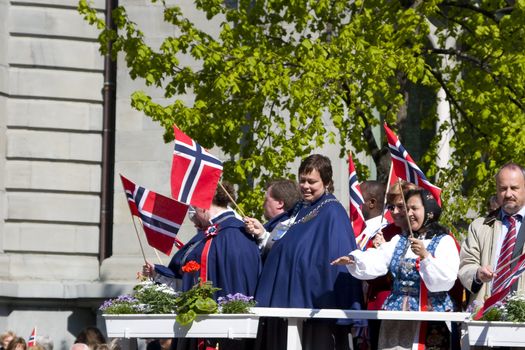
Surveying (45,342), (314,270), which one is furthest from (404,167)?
(45,342)

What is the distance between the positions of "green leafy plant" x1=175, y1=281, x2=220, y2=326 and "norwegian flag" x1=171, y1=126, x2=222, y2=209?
1.18 metres

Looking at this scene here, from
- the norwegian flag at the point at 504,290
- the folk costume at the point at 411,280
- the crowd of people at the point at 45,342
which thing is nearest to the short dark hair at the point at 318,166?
the folk costume at the point at 411,280

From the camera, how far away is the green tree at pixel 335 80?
16.4 meters

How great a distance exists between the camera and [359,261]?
10672 mm

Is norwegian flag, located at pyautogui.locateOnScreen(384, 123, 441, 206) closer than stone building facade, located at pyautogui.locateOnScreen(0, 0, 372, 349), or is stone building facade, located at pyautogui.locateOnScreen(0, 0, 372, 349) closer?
norwegian flag, located at pyautogui.locateOnScreen(384, 123, 441, 206)

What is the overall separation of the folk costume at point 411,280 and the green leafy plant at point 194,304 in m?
0.98

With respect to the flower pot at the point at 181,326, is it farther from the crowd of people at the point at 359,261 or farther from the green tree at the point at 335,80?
the green tree at the point at 335,80

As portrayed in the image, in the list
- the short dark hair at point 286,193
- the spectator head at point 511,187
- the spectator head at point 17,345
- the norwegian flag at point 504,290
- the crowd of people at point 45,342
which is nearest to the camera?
the norwegian flag at point 504,290

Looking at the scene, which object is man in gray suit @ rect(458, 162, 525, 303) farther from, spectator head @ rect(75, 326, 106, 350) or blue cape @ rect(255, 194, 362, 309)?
spectator head @ rect(75, 326, 106, 350)

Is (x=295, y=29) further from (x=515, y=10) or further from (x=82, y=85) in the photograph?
(x=82, y=85)

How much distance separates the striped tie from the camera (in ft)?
35.0

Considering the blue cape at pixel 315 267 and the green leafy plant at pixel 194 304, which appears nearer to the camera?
the green leafy plant at pixel 194 304

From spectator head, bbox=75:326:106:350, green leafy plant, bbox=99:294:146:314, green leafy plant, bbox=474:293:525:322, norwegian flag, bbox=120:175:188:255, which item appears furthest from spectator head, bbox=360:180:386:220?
spectator head, bbox=75:326:106:350

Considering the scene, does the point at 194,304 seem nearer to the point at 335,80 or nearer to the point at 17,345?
the point at 17,345
